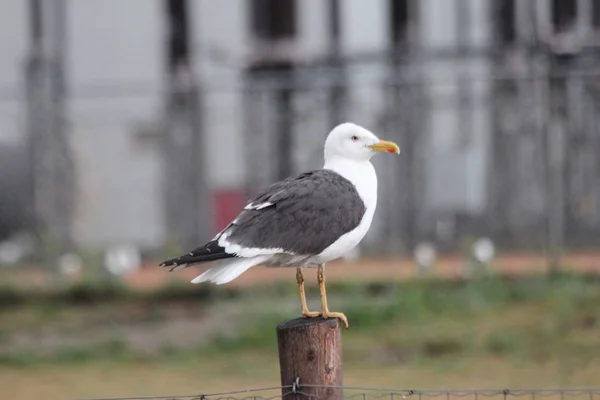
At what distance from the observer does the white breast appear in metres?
6.45

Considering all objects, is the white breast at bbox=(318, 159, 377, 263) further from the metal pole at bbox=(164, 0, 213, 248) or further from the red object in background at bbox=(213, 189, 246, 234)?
the red object in background at bbox=(213, 189, 246, 234)

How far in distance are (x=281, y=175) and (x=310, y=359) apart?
42.9ft

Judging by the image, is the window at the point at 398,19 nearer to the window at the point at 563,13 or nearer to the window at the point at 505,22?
the window at the point at 505,22

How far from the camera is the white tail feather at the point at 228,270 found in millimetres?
6023

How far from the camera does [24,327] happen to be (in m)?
14.1

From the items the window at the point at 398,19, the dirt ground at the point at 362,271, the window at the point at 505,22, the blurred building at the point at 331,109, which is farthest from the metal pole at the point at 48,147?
the window at the point at 505,22

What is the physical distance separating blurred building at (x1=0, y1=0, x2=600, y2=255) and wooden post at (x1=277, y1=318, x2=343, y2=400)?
11.3 m

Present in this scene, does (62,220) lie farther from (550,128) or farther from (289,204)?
(289,204)

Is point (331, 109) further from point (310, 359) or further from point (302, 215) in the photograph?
point (310, 359)

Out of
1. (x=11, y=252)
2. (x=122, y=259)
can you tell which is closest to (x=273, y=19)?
(x=11, y=252)

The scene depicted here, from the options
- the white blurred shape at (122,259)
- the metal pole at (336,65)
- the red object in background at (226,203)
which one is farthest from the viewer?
the metal pole at (336,65)

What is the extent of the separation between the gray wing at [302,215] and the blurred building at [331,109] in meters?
10.8

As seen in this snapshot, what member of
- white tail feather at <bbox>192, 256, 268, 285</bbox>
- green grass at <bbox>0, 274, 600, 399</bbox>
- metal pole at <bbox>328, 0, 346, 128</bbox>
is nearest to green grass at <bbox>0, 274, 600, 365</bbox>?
green grass at <bbox>0, 274, 600, 399</bbox>

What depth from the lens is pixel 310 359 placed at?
19.5 feet
